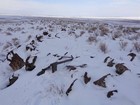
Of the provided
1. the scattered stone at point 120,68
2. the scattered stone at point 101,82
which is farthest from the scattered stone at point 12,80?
the scattered stone at point 120,68

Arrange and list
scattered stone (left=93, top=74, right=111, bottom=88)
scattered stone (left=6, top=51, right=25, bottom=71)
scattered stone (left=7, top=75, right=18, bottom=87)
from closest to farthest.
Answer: scattered stone (left=93, top=74, right=111, bottom=88) → scattered stone (left=7, top=75, right=18, bottom=87) → scattered stone (left=6, top=51, right=25, bottom=71)

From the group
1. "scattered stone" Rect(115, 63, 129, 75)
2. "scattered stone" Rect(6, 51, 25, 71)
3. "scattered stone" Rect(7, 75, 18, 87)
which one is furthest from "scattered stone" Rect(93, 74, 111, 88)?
"scattered stone" Rect(6, 51, 25, 71)

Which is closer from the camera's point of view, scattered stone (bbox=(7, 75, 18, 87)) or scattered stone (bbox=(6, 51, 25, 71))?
scattered stone (bbox=(7, 75, 18, 87))

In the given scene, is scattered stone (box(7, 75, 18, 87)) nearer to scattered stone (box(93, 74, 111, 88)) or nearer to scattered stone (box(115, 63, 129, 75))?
scattered stone (box(93, 74, 111, 88))

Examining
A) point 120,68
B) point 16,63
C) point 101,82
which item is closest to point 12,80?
point 16,63

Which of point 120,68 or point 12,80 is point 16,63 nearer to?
point 12,80

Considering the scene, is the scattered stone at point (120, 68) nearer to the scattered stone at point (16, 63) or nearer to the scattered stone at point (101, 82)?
the scattered stone at point (101, 82)

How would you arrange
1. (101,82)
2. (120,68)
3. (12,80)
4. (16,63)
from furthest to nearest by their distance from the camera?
(16,63) → (12,80) → (120,68) → (101,82)

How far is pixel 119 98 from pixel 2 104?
2.28 metres

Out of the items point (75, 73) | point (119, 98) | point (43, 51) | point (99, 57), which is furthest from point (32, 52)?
point (119, 98)

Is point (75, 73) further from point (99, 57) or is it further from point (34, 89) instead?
point (99, 57)

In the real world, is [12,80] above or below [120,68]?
below

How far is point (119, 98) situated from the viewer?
465cm

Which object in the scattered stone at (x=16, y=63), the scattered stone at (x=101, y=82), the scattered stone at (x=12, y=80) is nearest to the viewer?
the scattered stone at (x=101, y=82)
